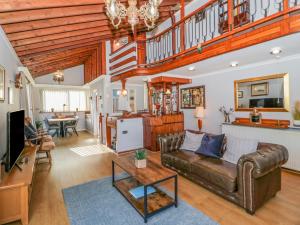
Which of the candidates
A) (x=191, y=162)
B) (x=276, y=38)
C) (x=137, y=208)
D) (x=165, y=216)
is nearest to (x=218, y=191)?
(x=191, y=162)

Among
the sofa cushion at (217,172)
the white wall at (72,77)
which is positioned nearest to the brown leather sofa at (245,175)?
the sofa cushion at (217,172)

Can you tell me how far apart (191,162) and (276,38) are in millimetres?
2239

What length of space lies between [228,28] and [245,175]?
2.41m

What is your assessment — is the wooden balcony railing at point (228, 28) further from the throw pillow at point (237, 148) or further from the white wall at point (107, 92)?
the throw pillow at point (237, 148)

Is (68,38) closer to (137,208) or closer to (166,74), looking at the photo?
(166,74)

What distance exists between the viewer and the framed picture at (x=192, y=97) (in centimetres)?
541

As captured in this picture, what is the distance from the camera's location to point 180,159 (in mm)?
3102

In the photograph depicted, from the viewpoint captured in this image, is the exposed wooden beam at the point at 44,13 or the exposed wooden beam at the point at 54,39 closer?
the exposed wooden beam at the point at 44,13

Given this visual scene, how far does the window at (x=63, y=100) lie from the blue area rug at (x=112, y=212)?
742 cm

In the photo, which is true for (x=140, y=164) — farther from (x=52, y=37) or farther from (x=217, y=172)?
(x=52, y=37)

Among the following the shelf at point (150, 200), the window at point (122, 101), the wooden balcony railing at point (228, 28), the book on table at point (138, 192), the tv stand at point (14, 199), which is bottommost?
the shelf at point (150, 200)

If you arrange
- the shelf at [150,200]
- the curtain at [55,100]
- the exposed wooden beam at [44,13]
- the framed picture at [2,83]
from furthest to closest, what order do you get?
the curtain at [55,100]
the framed picture at [2,83]
the exposed wooden beam at [44,13]
the shelf at [150,200]

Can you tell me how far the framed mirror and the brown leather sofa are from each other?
163 centimetres

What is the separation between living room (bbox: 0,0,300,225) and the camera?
7.01ft
